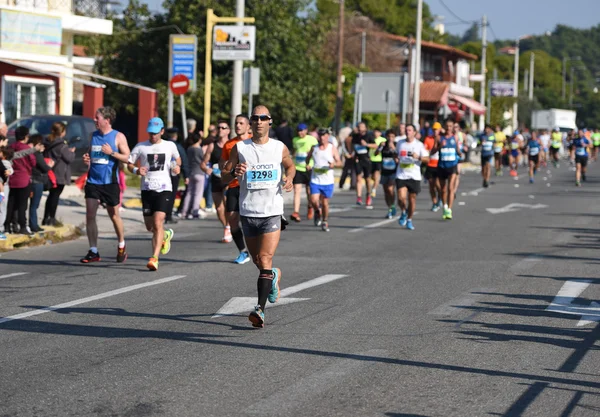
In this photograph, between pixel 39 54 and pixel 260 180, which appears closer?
pixel 260 180

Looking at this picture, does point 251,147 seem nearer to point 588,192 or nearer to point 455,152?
point 455,152

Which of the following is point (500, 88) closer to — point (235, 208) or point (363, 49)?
point (363, 49)

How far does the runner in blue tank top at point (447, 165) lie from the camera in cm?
2250

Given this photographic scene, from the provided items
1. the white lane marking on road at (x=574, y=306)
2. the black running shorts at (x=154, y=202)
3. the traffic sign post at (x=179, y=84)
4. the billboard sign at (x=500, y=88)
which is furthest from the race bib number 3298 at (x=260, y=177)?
the billboard sign at (x=500, y=88)

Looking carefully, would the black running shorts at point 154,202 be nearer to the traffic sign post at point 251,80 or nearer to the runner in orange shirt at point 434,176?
the runner in orange shirt at point 434,176

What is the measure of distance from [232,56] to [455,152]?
7.58 meters

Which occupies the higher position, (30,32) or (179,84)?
(30,32)

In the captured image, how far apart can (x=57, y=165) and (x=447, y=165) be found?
24.5 ft

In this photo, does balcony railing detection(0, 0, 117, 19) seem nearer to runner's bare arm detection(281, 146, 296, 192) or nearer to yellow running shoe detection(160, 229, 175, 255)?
yellow running shoe detection(160, 229, 175, 255)

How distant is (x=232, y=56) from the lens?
92.2 ft

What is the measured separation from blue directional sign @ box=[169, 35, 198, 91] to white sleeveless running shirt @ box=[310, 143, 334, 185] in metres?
7.55

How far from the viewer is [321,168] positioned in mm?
20266

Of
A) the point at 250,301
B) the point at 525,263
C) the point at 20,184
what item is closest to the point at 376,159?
the point at 20,184

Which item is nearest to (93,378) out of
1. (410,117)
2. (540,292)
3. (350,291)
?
(350,291)
